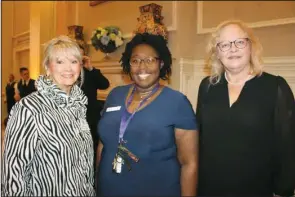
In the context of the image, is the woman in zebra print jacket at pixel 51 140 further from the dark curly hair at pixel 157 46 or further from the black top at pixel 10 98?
the black top at pixel 10 98

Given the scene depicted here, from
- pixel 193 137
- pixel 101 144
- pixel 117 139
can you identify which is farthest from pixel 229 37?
pixel 101 144

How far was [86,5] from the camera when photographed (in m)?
5.72

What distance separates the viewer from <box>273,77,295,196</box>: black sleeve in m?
1.69

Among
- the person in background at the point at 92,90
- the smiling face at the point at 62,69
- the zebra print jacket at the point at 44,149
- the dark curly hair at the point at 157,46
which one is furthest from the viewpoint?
the person in background at the point at 92,90

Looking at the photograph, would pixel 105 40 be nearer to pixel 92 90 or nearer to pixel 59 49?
pixel 92 90

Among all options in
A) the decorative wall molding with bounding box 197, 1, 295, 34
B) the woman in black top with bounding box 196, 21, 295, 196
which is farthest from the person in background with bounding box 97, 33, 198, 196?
the decorative wall molding with bounding box 197, 1, 295, 34

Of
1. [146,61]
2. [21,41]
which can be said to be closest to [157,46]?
[146,61]

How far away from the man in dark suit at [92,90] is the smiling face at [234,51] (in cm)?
107

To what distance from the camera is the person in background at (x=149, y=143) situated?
1.76 meters

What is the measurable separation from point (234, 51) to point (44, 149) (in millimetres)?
1155

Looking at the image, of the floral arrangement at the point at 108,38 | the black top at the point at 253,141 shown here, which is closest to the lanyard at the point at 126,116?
the black top at the point at 253,141

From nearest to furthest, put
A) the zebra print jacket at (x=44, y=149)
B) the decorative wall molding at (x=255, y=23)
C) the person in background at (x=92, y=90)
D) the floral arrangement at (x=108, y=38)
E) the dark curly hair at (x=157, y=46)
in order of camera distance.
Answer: the zebra print jacket at (x=44, y=149) < the dark curly hair at (x=157, y=46) < the person in background at (x=92, y=90) < the decorative wall molding at (x=255, y=23) < the floral arrangement at (x=108, y=38)

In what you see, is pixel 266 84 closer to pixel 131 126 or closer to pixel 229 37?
pixel 229 37

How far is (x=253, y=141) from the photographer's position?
174 centimetres
